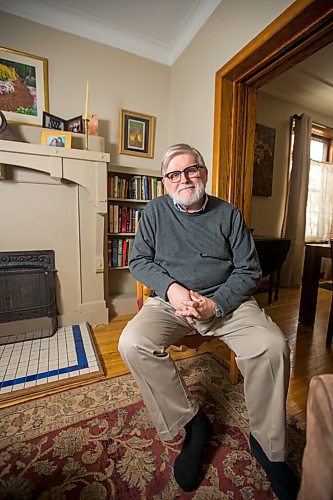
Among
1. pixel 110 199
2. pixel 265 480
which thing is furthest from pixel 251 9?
pixel 265 480

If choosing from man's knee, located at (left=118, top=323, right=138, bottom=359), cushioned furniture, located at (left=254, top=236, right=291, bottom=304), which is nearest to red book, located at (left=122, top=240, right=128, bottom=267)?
cushioned furniture, located at (left=254, top=236, right=291, bottom=304)

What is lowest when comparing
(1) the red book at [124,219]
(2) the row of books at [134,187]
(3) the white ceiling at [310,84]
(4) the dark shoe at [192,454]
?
(4) the dark shoe at [192,454]

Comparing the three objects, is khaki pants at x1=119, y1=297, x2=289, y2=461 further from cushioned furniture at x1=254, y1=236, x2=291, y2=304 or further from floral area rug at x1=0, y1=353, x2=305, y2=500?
cushioned furniture at x1=254, y1=236, x2=291, y2=304

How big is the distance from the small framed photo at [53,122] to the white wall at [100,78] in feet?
0.33

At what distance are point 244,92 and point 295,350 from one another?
5.89ft

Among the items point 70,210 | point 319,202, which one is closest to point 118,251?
point 70,210

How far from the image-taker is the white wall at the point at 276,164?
115 inches

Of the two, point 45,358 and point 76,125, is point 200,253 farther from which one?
point 76,125

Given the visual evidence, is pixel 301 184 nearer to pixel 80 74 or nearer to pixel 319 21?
pixel 319 21

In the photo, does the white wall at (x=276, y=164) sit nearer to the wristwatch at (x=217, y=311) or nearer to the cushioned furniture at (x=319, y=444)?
the wristwatch at (x=217, y=311)

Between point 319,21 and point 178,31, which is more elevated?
point 178,31

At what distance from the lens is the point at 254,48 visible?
1.25m

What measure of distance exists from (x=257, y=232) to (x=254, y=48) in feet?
7.22

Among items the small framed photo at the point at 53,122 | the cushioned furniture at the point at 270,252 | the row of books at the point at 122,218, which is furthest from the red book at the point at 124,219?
the cushioned furniture at the point at 270,252
